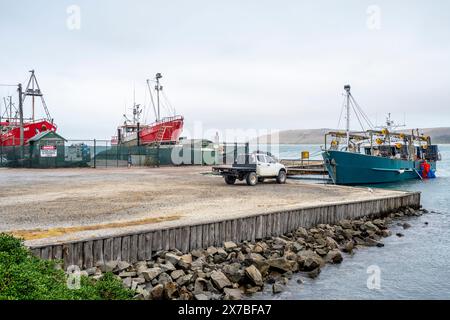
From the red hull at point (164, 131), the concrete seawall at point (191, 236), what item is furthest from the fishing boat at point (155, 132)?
the concrete seawall at point (191, 236)

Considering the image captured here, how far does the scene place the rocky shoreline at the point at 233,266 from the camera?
29.0ft

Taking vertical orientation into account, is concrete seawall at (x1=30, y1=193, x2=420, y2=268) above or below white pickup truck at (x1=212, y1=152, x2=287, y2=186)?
A: below

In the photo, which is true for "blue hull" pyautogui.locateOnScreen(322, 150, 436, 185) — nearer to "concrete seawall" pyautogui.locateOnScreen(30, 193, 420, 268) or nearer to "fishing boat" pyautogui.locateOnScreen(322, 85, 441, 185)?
"fishing boat" pyautogui.locateOnScreen(322, 85, 441, 185)

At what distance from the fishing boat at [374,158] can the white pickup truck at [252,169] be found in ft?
37.3

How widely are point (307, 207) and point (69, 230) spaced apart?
825 cm

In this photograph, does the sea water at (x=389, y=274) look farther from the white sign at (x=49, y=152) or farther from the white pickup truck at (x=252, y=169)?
the white sign at (x=49, y=152)

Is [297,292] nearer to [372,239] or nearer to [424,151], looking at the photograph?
[372,239]

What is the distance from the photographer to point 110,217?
40.7 feet

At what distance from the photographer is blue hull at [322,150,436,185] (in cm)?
3469

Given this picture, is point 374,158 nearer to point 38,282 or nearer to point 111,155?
point 111,155

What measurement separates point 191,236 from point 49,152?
2953cm

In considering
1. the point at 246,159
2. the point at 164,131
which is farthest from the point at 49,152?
the point at 246,159

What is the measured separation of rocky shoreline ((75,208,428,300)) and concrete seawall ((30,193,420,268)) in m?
0.26

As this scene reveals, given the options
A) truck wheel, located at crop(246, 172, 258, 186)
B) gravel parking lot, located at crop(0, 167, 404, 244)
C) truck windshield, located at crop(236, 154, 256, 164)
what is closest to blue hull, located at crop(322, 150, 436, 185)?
gravel parking lot, located at crop(0, 167, 404, 244)
